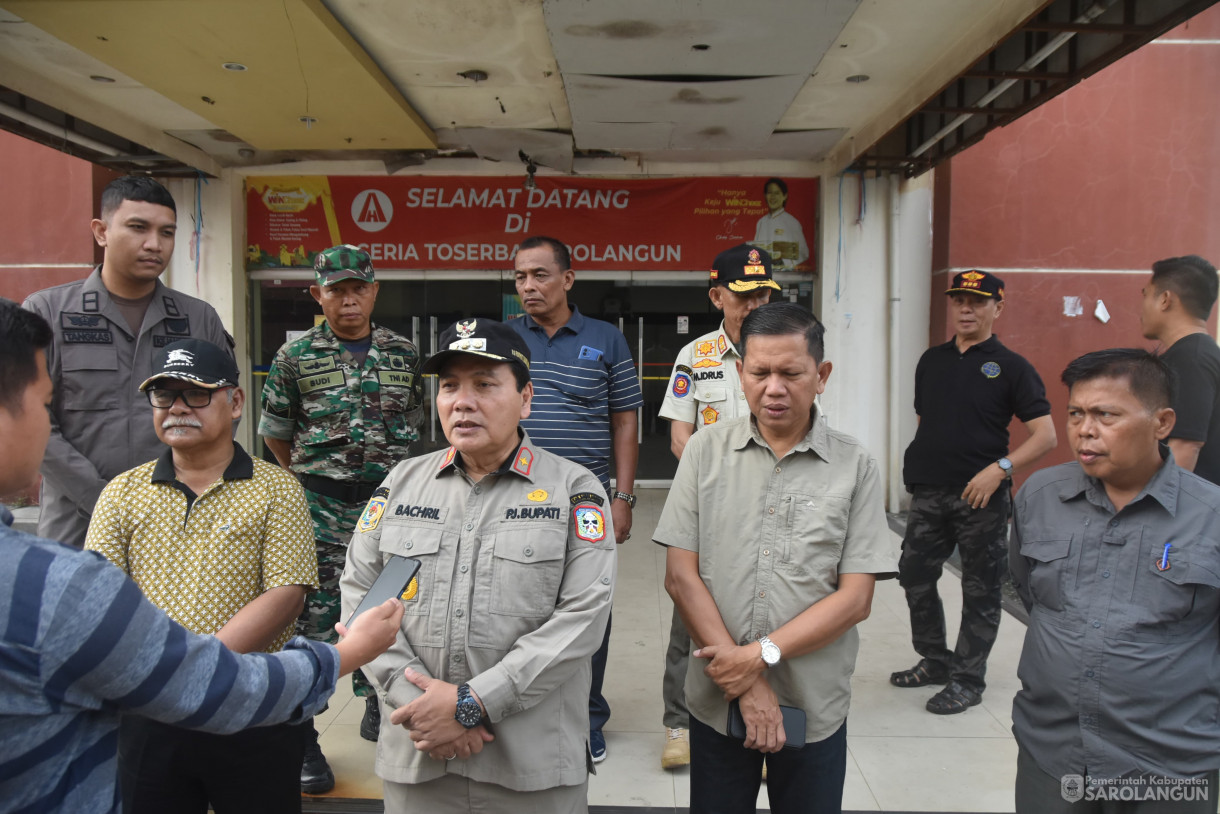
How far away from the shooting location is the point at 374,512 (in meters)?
1.85

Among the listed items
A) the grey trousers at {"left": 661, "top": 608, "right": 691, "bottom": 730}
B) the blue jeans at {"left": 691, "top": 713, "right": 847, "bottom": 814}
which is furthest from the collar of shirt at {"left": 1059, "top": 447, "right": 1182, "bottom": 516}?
the grey trousers at {"left": 661, "top": 608, "right": 691, "bottom": 730}

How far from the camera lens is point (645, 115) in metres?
5.95

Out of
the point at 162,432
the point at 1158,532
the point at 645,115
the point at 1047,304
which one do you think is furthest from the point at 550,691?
the point at 1047,304

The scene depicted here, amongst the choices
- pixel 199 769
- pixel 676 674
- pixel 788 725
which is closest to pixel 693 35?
pixel 676 674

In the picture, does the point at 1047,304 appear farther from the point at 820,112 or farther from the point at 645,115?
the point at 645,115

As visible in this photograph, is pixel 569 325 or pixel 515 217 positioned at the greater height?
pixel 515 217

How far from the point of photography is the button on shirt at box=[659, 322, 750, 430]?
2.99 meters

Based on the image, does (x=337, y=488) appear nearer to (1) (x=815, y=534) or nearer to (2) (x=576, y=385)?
(2) (x=576, y=385)

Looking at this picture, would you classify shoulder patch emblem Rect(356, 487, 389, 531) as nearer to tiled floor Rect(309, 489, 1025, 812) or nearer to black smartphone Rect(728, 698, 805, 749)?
black smartphone Rect(728, 698, 805, 749)

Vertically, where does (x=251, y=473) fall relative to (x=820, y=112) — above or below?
below

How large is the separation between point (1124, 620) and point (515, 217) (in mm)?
6328

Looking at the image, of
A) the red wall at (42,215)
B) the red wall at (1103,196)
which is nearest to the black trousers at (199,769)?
the red wall at (1103,196)

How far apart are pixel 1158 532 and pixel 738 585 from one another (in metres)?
0.94

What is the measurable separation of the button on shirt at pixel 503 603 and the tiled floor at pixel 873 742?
4.03 ft
